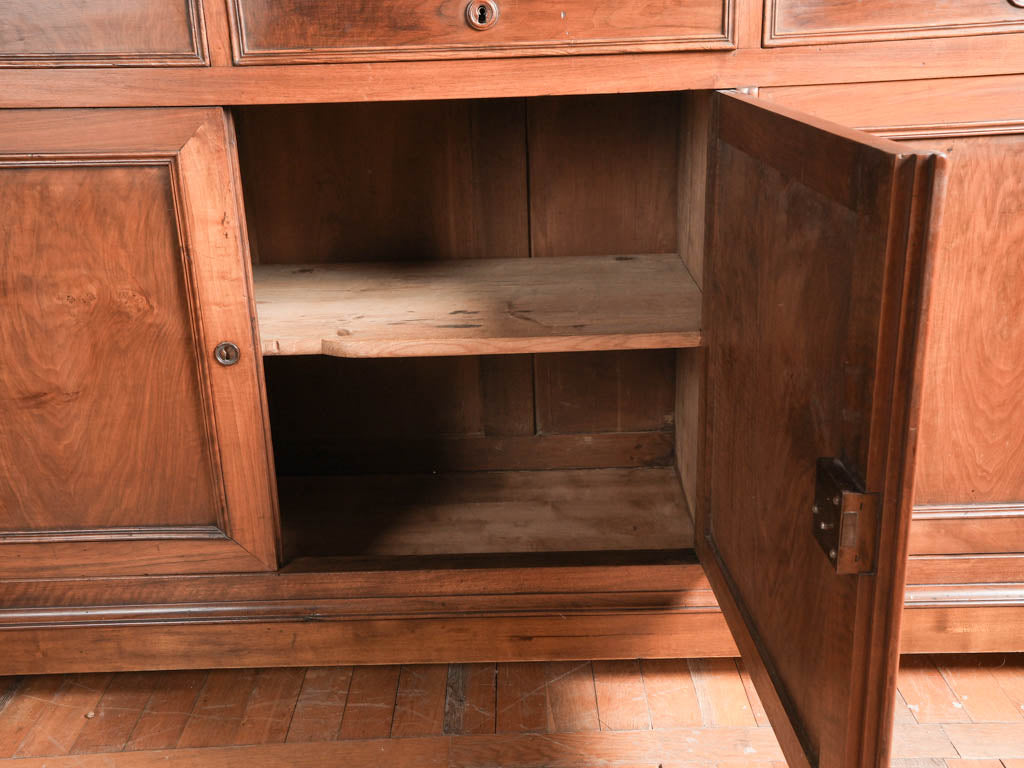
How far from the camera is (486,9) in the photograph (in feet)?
3.40

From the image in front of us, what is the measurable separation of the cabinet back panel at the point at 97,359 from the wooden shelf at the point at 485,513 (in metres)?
0.30

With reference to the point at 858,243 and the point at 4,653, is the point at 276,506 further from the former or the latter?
the point at 858,243

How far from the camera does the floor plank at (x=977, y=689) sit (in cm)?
121

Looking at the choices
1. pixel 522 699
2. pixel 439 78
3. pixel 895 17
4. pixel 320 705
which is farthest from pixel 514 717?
pixel 895 17

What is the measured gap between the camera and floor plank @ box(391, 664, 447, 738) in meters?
1.22

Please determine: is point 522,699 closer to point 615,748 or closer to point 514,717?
point 514,717

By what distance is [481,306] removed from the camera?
1341 mm

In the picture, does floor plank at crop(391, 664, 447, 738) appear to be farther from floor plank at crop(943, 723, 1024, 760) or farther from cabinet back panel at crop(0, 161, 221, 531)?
floor plank at crop(943, 723, 1024, 760)

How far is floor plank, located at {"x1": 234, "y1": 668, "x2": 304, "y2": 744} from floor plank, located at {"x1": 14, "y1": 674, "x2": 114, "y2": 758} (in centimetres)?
22

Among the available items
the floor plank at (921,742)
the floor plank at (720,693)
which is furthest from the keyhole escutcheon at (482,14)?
the floor plank at (921,742)

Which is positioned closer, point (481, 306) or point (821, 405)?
point (821, 405)

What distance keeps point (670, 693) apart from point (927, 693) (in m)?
0.35

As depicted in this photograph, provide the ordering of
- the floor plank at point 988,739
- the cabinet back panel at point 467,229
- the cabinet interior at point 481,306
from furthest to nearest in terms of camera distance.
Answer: the cabinet back panel at point 467,229
the cabinet interior at point 481,306
the floor plank at point 988,739

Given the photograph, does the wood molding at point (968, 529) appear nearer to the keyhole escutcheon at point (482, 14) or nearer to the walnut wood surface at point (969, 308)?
the walnut wood surface at point (969, 308)
